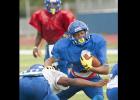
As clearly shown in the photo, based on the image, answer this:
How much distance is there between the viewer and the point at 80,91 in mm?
3777

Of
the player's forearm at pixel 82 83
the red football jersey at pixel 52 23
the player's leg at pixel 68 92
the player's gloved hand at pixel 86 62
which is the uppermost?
the red football jersey at pixel 52 23

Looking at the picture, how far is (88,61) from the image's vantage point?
3.48 m

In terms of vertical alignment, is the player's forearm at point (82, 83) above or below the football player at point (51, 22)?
below

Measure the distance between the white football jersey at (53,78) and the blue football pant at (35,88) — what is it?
0.04 meters

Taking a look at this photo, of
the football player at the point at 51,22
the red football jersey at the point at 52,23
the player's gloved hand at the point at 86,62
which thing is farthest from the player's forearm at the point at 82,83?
the red football jersey at the point at 52,23

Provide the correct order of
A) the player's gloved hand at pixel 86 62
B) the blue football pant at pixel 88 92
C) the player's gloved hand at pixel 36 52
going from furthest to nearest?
the player's gloved hand at pixel 36 52 < the blue football pant at pixel 88 92 < the player's gloved hand at pixel 86 62

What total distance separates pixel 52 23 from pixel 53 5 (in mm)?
424

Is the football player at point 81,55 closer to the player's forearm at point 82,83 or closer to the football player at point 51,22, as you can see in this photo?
the player's forearm at point 82,83

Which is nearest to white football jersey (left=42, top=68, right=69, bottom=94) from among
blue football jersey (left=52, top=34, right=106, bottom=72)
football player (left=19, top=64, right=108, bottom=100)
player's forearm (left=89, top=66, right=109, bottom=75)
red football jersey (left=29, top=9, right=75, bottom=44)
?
football player (left=19, top=64, right=108, bottom=100)

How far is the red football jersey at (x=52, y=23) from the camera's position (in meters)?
4.84

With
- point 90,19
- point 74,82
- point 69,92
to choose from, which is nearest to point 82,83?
point 74,82
